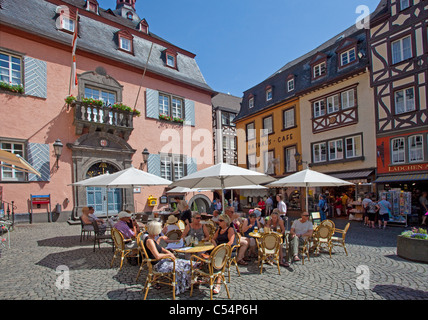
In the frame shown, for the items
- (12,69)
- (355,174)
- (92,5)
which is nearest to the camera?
(12,69)

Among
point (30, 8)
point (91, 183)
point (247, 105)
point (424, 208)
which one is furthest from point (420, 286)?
point (247, 105)

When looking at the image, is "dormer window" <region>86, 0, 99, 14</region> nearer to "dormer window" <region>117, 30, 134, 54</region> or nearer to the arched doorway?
"dormer window" <region>117, 30, 134, 54</region>

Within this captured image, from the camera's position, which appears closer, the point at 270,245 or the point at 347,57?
the point at 270,245

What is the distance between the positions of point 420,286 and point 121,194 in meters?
14.0

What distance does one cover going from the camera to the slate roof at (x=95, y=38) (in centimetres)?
1315

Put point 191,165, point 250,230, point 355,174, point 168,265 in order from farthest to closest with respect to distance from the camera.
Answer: point 191,165 → point 355,174 → point 250,230 → point 168,265

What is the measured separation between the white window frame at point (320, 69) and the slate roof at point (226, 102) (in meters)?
11.6

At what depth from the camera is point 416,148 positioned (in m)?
14.4

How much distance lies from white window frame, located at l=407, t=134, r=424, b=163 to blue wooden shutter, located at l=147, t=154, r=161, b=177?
14202mm

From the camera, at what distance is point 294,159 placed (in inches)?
877

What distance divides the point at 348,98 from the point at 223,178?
13.8m

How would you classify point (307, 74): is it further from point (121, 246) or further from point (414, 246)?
point (121, 246)

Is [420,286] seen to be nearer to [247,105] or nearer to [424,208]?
[424,208]

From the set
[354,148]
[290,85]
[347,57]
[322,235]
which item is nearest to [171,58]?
[290,85]
